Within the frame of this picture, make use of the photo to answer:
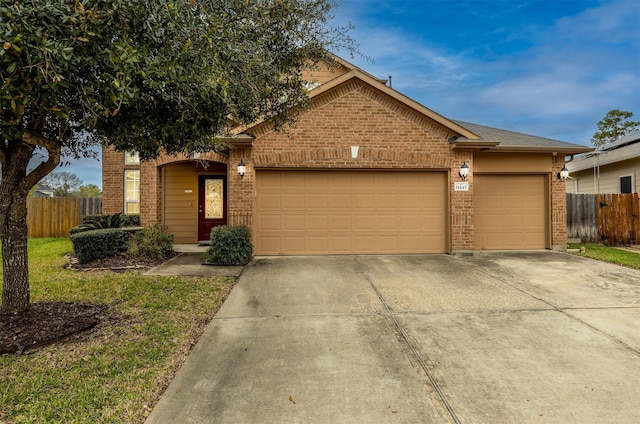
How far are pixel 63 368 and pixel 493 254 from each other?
32.0 ft

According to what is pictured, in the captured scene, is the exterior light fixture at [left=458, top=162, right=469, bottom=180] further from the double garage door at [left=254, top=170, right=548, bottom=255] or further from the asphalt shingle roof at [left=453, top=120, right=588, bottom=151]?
the asphalt shingle roof at [left=453, top=120, right=588, bottom=151]

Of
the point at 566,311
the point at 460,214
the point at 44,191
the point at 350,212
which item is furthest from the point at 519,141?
the point at 44,191

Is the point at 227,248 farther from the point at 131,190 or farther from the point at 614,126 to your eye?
the point at 614,126

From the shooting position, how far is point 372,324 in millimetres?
4367

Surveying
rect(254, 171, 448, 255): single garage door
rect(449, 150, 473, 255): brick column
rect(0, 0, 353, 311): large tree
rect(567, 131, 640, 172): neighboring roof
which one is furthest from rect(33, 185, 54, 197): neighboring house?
rect(567, 131, 640, 172): neighboring roof

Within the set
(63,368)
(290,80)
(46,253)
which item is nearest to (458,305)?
(290,80)

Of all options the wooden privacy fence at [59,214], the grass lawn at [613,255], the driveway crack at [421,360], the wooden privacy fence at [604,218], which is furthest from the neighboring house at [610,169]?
the wooden privacy fence at [59,214]

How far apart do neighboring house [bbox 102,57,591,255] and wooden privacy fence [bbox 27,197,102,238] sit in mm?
5569

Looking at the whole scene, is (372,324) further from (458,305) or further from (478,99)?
(478,99)

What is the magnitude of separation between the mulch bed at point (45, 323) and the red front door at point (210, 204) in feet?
22.4

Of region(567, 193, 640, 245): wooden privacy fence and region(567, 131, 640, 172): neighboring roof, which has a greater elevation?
region(567, 131, 640, 172): neighboring roof

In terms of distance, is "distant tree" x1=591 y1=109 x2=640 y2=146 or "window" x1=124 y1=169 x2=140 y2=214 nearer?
"window" x1=124 y1=169 x2=140 y2=214

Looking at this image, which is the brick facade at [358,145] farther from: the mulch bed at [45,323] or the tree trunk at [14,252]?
the tree trunk at [14,252]

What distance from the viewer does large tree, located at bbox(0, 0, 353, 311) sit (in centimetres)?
262
